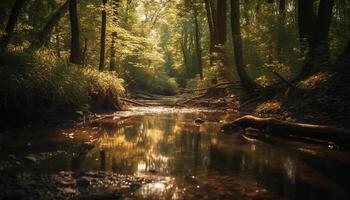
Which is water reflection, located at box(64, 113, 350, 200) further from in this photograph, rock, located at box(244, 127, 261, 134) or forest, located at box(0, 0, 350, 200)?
rock, located at box(244, 127, 261, 134)

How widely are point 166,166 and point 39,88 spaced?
6.31 m

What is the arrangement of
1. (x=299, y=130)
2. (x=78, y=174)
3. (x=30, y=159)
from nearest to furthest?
1. (x=78, y=174)
2. (x=30, y=159)
3. (x=299, y=130)

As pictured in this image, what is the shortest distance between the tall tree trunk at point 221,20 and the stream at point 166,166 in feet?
51.4

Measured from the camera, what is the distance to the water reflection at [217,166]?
608 centimetres

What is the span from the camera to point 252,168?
25.1 ft

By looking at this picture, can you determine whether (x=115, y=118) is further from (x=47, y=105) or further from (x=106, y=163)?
(x=106, y=163)

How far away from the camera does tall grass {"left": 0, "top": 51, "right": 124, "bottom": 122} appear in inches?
446

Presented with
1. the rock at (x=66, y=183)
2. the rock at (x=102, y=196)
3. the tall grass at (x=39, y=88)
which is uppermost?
the tall grass at (x=39, y=88)

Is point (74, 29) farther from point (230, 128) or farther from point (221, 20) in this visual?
point (221, 20)

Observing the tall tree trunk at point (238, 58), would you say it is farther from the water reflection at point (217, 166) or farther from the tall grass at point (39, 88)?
the water reflection at point (217, 166)

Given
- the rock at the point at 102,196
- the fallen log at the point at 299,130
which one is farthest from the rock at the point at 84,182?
the fallen log at the point at 299,130

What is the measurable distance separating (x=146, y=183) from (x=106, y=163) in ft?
5.25

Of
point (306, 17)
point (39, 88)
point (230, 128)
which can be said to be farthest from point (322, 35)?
point (39, 88)

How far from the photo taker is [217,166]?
7.79 metres
